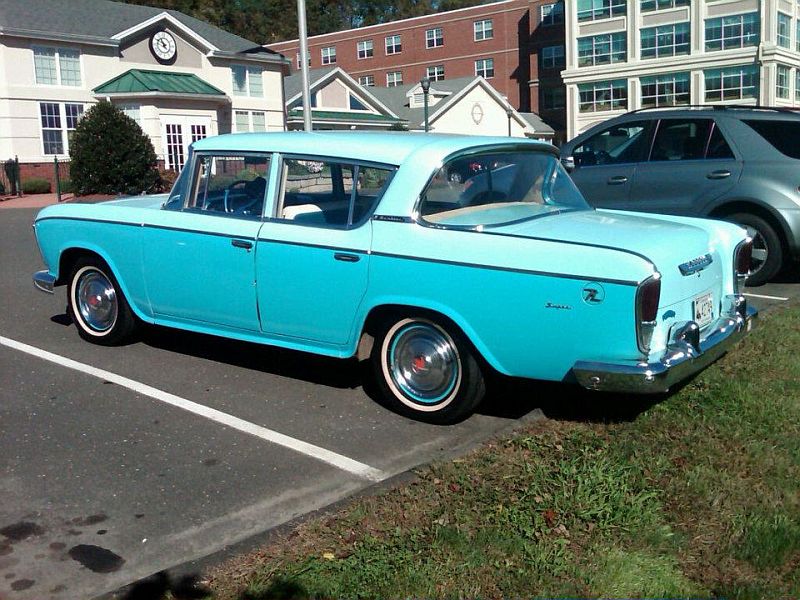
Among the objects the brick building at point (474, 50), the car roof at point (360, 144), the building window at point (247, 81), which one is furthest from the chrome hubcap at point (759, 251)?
the brick building at point (474, 50)

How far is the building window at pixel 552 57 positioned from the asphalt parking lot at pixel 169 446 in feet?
210

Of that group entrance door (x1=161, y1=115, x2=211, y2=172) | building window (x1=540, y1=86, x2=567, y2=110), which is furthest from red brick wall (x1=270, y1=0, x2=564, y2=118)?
entrance door (x1=161, y1=115, x2=211, y2=172)

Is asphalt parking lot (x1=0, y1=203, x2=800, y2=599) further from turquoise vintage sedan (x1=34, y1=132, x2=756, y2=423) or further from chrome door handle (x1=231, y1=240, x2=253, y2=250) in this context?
chrome door handle (x1=231, y1=240, x2=253, y2=250)

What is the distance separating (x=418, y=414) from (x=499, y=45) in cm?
6916

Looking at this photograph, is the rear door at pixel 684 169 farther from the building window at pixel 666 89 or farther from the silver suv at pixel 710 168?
the building window at pixel 666 89

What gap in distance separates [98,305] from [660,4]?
5730 cm

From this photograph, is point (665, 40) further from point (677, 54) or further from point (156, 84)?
point (156, 84)

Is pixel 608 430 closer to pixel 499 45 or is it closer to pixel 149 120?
pixel 149 120

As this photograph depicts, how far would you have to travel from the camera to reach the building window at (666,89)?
2270 inches

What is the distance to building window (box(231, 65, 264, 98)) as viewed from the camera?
4022 cm

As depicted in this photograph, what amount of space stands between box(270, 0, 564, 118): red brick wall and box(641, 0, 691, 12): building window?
9.39 metres

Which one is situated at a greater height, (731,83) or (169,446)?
(731,83)

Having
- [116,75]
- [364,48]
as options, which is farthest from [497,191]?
[364,48]

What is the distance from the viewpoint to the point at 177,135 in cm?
3647
